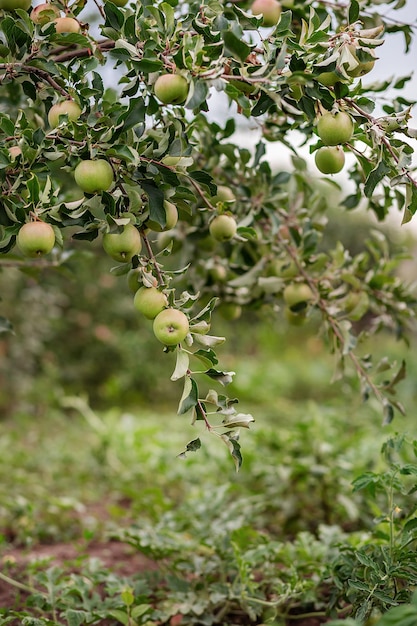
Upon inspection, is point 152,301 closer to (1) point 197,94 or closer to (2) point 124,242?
(2) point 124,242

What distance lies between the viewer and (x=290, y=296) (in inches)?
55.7

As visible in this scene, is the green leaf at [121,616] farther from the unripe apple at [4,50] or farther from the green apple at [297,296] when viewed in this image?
the unripe apple at [4,50]

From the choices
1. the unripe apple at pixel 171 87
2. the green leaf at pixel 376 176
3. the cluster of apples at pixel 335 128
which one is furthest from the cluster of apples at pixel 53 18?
the green leaf at pixel 376 176

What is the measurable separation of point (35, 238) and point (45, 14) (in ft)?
1.35

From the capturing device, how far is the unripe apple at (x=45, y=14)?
1.06 m

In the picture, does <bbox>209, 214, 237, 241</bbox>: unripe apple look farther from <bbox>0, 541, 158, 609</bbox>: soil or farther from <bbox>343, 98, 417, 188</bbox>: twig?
<bbox>0, 541, 158, 609</bbox>: soil

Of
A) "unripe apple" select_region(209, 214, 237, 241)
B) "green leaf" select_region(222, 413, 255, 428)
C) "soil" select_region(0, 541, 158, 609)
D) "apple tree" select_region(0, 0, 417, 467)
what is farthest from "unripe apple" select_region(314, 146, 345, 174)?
"soil" select_region(0, 541, 158, 609)

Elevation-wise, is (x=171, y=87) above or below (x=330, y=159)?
above

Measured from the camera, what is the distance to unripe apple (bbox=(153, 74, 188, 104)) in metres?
0.89

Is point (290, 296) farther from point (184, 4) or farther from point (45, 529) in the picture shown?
point (45, 529)

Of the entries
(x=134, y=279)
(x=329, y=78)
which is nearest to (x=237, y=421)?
(x=134, y=279)

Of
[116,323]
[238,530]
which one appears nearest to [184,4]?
[238,530]

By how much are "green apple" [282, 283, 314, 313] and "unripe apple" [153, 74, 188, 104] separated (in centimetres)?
61

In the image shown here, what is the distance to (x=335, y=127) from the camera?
93cm
